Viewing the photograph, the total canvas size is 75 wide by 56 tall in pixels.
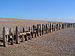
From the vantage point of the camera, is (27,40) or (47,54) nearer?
(47,54)

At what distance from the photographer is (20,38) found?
592 inches

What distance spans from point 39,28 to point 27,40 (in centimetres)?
354

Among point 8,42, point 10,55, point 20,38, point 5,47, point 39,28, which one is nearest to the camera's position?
point 10,55

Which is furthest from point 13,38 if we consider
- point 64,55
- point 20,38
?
point 64,55

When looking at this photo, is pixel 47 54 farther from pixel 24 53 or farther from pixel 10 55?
pixel 10 55

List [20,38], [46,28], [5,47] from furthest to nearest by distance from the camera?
1. [46,28]
2. [20,38]
3. [5,47]

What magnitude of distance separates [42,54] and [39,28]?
8524mm

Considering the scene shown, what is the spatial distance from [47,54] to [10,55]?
203 cm

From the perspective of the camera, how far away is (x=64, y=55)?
10344 millimetres

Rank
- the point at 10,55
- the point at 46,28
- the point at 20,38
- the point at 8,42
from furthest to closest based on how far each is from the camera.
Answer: the point at 46,28 < the point at 20,38 < the point at 8,42 < the point at 10,55

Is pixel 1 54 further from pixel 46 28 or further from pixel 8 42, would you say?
pixel 46 28

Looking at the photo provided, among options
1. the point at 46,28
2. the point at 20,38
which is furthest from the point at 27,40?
the point at 46,28

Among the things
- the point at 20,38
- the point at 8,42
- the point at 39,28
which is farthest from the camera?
the point at 39,28

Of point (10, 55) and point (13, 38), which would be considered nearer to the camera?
point (10, 55)
